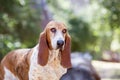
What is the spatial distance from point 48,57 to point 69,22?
1418 cm

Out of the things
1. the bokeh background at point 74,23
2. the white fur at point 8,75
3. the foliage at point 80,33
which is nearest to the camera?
the white fur at point 8,75

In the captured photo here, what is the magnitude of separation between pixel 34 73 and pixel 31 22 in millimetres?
7868

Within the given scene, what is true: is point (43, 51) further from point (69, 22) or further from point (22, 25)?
point (69, 22)

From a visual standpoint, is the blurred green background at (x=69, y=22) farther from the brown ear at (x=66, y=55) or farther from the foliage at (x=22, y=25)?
the brown ear at (x=66, y=55)

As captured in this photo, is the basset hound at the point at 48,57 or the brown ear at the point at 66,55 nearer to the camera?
the basset hound at the point at 48,57

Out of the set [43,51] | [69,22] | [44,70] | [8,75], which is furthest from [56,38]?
[69,22]

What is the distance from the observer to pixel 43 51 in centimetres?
423

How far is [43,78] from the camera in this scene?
4.30m

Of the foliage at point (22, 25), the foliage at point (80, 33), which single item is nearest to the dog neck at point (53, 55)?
the foliage at point (22, 25)

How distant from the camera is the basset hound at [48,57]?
4.16 m

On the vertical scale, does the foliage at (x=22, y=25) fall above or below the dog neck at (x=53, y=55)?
below

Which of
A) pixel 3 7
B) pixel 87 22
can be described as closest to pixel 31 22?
pixel 3 7

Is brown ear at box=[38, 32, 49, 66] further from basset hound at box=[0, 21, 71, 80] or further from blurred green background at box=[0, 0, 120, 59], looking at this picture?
blurred green background at box=[0, 0, 120, 59]

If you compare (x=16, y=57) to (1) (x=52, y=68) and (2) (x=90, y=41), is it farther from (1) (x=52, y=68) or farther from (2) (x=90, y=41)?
(2) (x=90, y=41)
